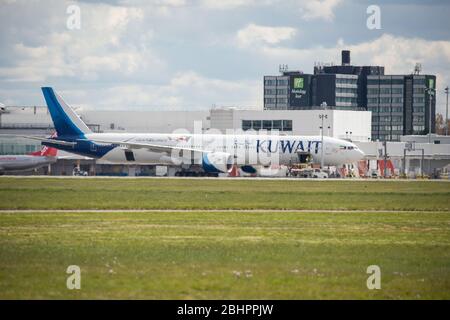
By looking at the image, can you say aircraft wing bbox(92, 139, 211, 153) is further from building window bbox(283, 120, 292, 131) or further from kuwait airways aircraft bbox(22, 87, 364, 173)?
building window bbox(283, 120, 292, 131)

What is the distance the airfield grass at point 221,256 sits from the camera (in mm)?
21000

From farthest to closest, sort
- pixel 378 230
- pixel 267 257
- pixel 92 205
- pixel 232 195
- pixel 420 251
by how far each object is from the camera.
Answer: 1. pixel 232 195
2. pixel 92 205
3. pixel 378 230
4. pixel 420 251
5. pixel 267 257

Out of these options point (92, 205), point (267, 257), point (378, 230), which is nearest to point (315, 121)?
point (92, 205)

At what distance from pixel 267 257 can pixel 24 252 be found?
21.9 feet

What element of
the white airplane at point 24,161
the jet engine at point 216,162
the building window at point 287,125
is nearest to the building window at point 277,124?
the building window at point 287,125

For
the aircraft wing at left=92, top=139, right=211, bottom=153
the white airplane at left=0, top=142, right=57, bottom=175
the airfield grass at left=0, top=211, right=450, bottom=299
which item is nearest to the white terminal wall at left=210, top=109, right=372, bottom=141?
the white airplane at left=0, top=142, right=57, bottom=175

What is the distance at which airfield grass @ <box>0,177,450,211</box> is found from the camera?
151ft

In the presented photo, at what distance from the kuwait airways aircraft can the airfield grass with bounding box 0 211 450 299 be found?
50.7m

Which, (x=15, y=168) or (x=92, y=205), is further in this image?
(x=15, y=168)
